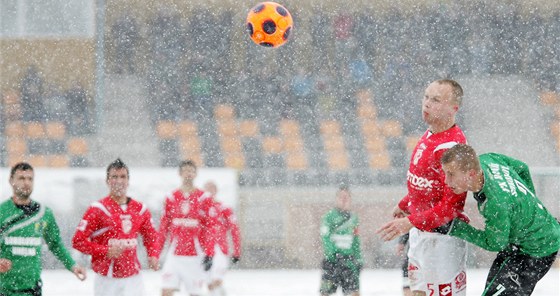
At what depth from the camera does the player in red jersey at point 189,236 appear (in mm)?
9258

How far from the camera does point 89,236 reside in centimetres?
733

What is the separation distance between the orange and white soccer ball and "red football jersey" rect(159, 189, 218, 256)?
161cm

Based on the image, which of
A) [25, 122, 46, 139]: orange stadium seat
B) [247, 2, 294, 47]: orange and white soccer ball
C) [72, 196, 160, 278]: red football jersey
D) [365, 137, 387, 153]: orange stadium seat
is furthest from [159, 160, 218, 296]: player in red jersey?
[365, 137, 387, 153]: orange stadium seat

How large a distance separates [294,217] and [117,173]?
23.9 feet

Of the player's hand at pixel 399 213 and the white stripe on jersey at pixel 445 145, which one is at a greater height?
the white stripe on jersey at pixel 445 145

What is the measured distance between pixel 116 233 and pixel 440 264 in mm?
2681

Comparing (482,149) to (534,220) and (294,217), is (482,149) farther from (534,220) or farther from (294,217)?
(534,220)

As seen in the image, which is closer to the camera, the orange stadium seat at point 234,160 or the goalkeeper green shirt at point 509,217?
the goalkeeper green shirt at point 509,217

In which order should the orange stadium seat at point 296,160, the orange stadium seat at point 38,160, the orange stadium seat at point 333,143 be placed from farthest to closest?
the orange stadium seat at point 333,143
the orange stadium seat at point 296,160
the orange stadium seat at point 38,160

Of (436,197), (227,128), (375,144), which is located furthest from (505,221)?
(227,128)

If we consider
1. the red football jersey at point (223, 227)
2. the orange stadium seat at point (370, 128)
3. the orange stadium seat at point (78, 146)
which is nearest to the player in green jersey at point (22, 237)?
the red football jersey at point (223, 227)

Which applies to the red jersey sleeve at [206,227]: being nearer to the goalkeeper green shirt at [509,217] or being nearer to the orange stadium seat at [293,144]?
the goalkeeper green shirt at [509,217]

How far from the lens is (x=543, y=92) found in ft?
64.0

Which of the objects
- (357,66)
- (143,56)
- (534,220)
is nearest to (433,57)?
(357,66)
